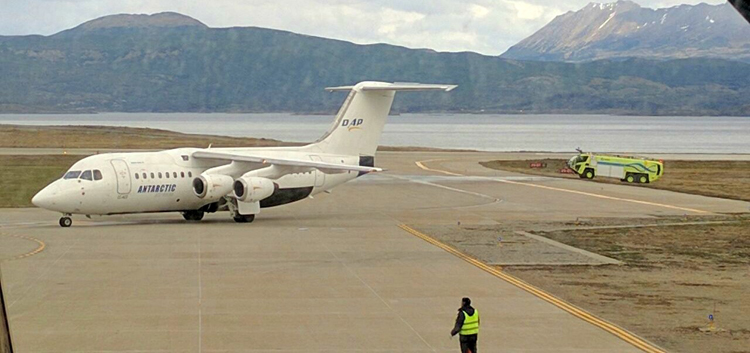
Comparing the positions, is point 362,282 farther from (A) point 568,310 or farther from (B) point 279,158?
(B) point 279,158

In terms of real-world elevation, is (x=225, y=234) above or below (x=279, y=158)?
below

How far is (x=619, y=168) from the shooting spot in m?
69.4

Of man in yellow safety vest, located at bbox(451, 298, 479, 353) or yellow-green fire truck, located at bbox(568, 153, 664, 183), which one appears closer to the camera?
man in yellow safety vest, located at bbox(451, 298, 479, 353)

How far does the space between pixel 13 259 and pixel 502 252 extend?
15.3 meters

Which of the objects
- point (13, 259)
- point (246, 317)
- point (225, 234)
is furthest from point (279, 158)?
point (246, 317)

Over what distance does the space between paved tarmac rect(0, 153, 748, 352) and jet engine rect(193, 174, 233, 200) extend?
4.62 feet

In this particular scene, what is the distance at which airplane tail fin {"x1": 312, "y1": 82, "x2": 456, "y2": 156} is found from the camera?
44.6 metres

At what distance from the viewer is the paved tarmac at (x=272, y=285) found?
19.5m

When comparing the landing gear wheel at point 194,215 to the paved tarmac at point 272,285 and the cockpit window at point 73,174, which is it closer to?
the paved tarmac at point 272,285

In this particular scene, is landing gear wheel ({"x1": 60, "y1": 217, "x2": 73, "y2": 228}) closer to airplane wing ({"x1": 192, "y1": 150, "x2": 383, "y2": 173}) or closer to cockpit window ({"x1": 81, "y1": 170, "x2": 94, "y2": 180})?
cockpit window ({"x1": 81, "y1": 170, "x2": 94, "y2": 180})

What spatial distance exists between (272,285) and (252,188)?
14.1 m

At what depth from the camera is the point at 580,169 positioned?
7269cm


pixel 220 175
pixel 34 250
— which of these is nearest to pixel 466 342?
pixel 34 250

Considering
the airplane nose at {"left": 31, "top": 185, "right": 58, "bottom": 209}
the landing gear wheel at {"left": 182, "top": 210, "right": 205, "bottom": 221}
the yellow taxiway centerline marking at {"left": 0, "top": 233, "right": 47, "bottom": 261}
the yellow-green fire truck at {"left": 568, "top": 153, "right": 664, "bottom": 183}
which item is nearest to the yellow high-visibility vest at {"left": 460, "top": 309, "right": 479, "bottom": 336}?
the yellow taxiway centerline marking at {"left": 0, "top": 233, "right": 47, "bottom": 261}
